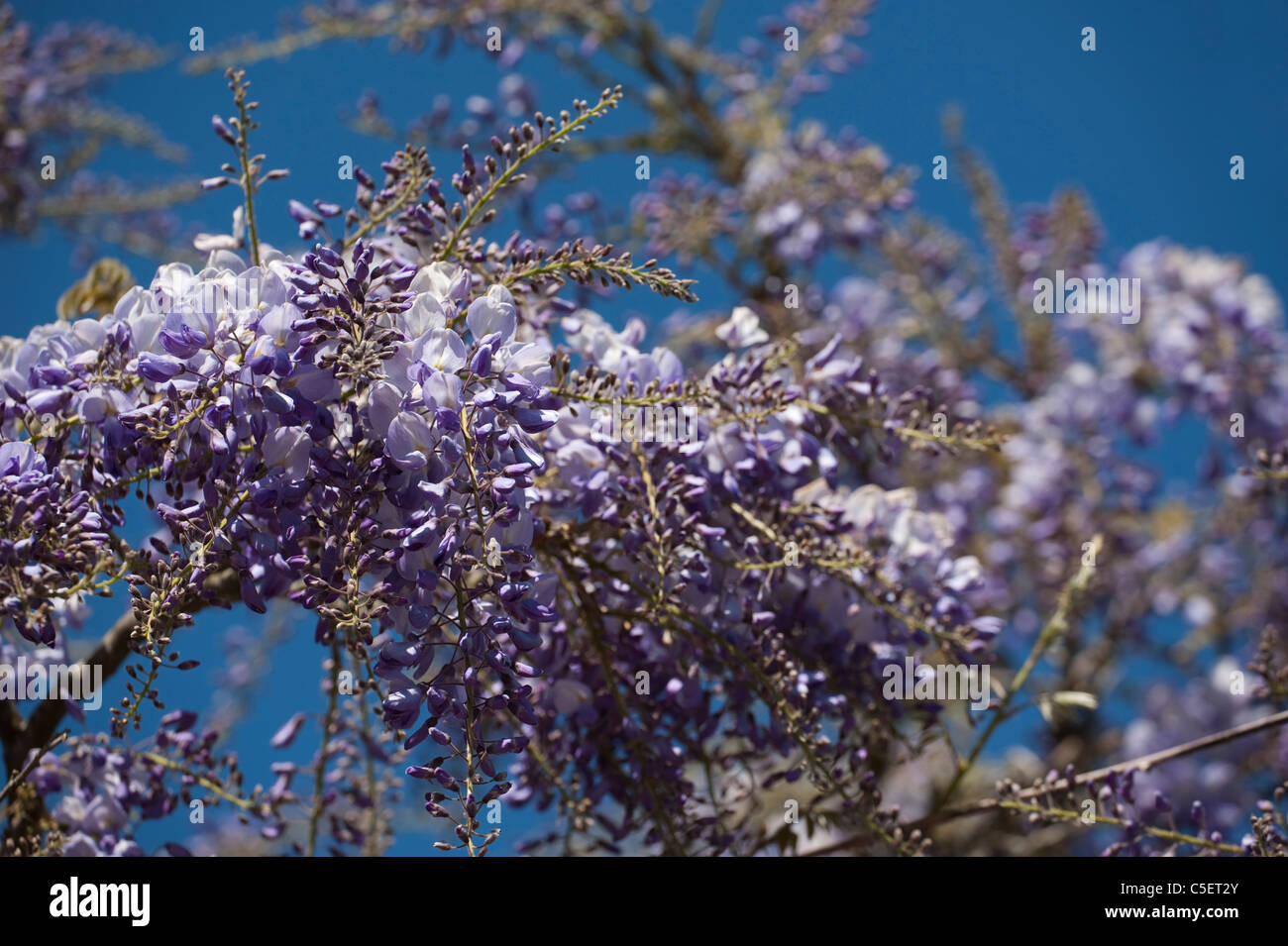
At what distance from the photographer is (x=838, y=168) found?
2.96m

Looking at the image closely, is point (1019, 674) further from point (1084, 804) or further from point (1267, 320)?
point (1267, 320)

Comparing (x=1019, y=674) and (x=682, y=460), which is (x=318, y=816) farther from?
(x=1019, y=674)

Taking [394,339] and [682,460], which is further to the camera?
[682,460]

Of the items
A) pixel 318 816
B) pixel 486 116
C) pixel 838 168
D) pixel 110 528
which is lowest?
pixel 318 816

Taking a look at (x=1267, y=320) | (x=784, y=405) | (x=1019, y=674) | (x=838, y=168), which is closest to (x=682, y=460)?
(x=784, y=405)

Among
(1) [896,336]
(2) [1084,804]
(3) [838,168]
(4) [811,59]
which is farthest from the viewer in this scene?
(1) [896,336]

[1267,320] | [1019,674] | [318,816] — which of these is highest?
[1267,320]

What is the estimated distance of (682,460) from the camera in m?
1.36

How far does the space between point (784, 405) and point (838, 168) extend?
5.81 ft

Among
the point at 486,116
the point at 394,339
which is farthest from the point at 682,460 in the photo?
the point at 486,116
